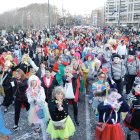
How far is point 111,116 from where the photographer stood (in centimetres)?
531

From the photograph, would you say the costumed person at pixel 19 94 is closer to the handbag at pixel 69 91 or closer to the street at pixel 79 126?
the street at pixel 79 126

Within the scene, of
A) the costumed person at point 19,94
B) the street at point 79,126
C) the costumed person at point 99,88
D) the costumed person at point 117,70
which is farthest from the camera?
the costumed person at point 117,70

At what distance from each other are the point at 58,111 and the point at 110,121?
106 centimetres

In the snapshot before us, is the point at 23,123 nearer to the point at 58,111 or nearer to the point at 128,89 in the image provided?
the point at 58,111

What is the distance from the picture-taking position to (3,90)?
9.10 metres

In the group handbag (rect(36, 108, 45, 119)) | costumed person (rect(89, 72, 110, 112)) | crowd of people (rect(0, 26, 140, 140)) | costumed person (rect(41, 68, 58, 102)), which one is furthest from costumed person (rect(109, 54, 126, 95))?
handbag (rect(36, 108, 45, 119))

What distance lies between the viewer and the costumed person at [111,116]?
5.26 metres

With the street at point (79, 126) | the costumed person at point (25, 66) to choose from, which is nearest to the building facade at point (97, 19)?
the costumed person at point (25, 66)

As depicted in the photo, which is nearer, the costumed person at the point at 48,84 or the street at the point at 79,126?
the street at the point at 79,126

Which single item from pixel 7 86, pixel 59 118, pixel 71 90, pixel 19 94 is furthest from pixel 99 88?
pixel 7 86

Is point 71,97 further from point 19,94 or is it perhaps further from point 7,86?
point 7,86

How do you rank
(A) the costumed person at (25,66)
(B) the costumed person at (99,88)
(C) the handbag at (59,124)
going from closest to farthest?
(C) the handbag at (59,124) → (B) the costumed person at (99,88) → (A) the costumed person at (25,66)

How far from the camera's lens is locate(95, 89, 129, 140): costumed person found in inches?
207

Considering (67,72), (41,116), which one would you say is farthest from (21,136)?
(67,72)
